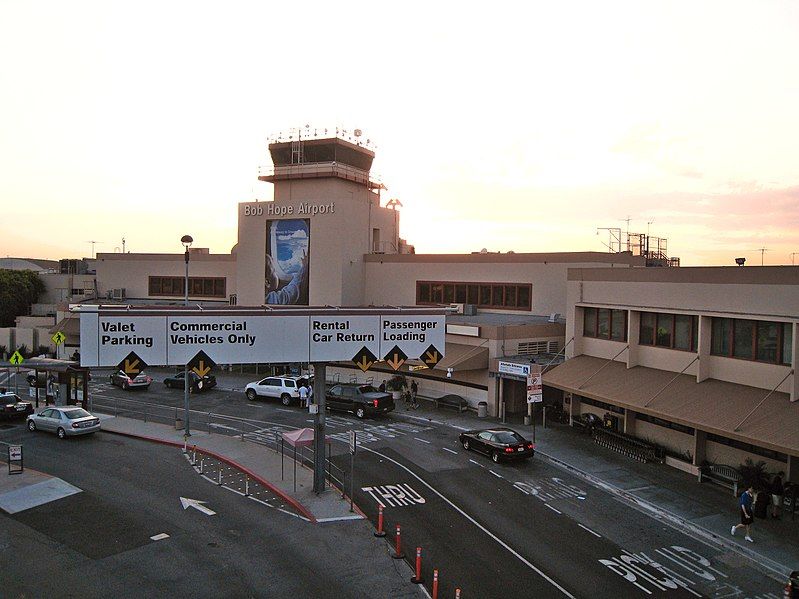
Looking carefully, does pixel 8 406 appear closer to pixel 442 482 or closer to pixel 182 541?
pixel 182 541

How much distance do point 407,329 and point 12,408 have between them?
24.4 metres

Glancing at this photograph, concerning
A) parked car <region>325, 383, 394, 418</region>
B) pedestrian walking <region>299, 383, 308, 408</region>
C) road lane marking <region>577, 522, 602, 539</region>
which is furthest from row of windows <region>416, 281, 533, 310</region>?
road lane marking <region>577, 522, 602, 539</region>

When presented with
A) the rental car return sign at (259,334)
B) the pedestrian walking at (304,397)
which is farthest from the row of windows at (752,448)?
the pedestrian walking at (304,397)

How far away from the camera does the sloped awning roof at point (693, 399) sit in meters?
20.0

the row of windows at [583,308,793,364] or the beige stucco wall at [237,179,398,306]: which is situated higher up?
the beige stucco wall at [237,179,398,306]

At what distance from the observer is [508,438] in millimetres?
26094

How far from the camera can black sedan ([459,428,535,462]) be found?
25.6 meters

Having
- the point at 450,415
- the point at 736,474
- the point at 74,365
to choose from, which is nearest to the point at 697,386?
the point at 736,474

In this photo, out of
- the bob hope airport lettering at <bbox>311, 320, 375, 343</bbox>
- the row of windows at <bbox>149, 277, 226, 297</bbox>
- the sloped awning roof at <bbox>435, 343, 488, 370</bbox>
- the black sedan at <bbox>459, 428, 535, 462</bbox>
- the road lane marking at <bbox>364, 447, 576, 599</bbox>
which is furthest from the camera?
the row of windows at <bbox>149, 277, 226, 297</bbox>

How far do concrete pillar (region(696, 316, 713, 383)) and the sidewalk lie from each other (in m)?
4.02

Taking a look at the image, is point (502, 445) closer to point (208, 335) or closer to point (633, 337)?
point (633, 337)

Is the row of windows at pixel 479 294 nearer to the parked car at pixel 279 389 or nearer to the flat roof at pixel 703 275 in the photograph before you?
the flat roof at pixel 703 275

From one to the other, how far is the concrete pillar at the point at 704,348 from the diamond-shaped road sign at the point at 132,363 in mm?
20763

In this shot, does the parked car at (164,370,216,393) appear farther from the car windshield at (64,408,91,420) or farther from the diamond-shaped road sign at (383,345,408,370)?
the diamond-shaped road sign at (383,345,408,370)
